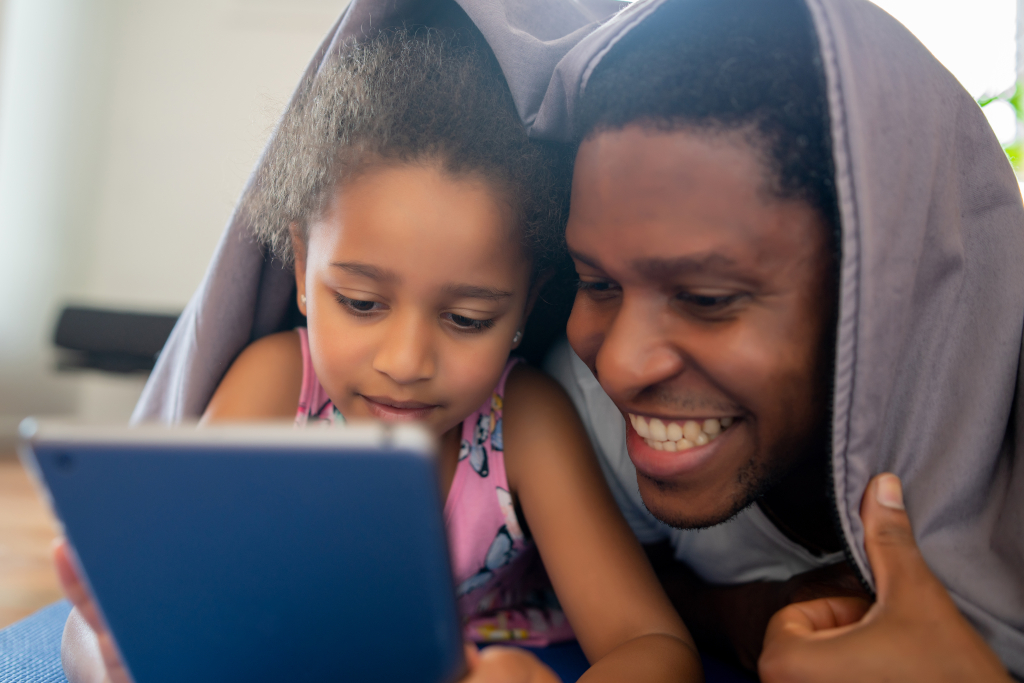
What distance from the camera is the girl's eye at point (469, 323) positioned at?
28.8 inches

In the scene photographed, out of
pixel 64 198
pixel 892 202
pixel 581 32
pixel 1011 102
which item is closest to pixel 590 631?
pixel 892 202

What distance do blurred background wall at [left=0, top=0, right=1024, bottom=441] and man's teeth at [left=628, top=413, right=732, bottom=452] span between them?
217 centimetres

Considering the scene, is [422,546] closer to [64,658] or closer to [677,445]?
[677,445]

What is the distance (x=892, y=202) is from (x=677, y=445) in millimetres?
267

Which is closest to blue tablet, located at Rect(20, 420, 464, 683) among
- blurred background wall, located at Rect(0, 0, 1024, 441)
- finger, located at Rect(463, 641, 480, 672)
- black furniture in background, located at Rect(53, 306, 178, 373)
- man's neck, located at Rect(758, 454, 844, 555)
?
finger, located at Rect(463, 641, 480, 672)

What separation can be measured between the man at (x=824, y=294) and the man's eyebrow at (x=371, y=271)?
18 centimetres

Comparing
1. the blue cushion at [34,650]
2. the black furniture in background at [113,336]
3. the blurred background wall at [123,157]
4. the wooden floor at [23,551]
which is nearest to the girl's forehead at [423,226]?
the blue cushion at [34,650]

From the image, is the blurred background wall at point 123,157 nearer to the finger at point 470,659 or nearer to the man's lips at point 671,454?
the man's lips at point 671,454

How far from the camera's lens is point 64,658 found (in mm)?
688

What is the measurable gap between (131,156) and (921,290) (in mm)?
2773

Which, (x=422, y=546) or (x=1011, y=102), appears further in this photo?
(x=1011, y=102)

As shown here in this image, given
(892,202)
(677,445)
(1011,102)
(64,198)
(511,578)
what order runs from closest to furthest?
1. (892,202)
2. (677,445)
3. (511,578)
4. (1011,102)
5. (64,198)

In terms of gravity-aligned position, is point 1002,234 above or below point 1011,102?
below

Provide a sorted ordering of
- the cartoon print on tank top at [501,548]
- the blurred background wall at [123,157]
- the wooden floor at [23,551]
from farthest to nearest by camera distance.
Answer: the blurred background wall at [123,157], the wooden floor at [23,551], the cartoon print on tank top at [501,548]
